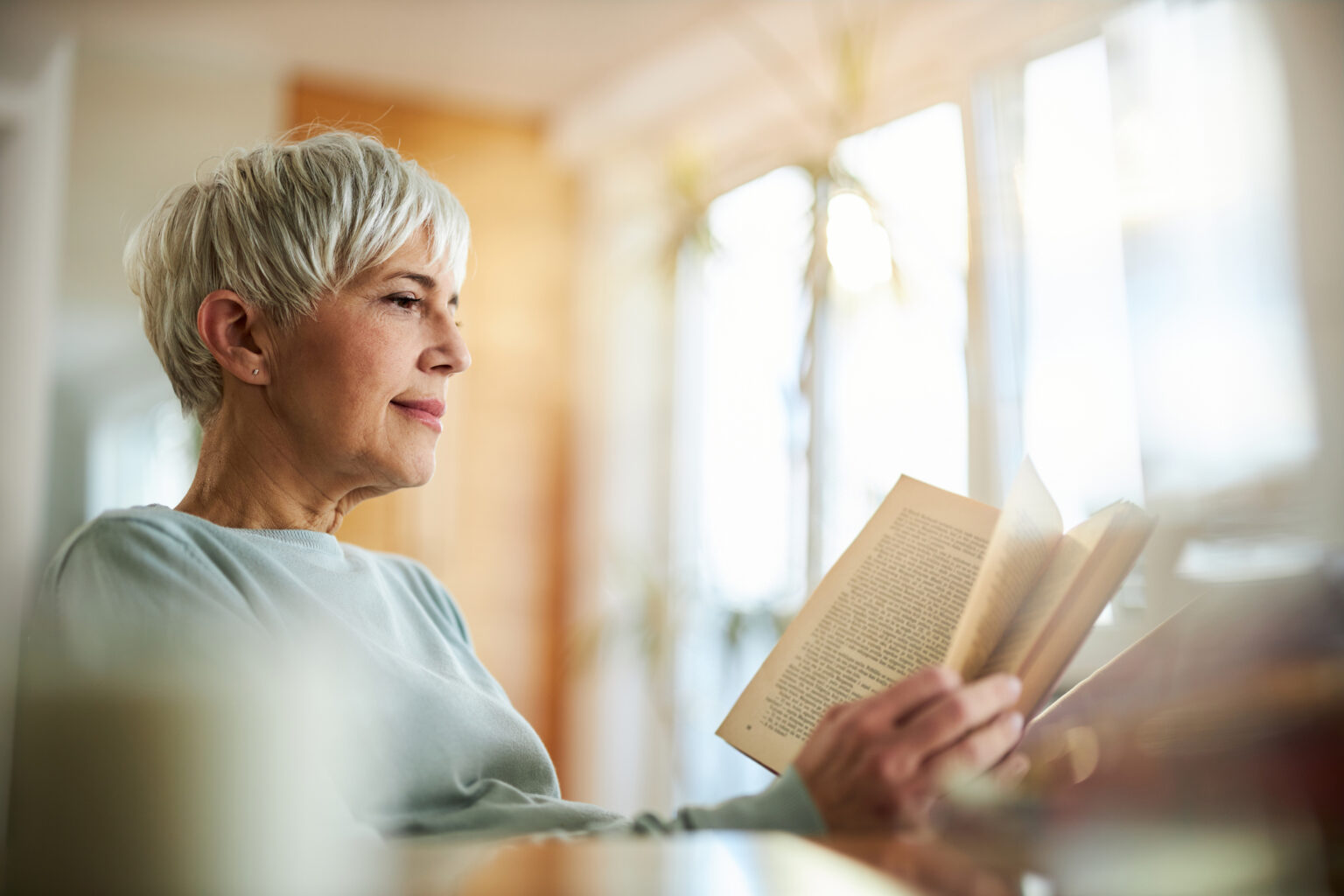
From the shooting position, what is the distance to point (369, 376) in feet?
3.50

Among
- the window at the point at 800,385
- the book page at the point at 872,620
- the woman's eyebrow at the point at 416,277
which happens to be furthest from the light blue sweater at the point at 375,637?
the window at the point at 800,385

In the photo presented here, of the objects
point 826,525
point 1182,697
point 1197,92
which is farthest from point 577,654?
point 1182,697

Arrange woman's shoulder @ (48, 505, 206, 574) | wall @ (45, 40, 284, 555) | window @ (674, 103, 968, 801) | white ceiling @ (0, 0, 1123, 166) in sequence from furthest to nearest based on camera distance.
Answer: wall @ (45, 40, 284, 555), white ceiling @ (0, 0, 1123, 166), window @ (674, 103, 968, 801), woman's shoulder @ (48, 505, 206, 574)

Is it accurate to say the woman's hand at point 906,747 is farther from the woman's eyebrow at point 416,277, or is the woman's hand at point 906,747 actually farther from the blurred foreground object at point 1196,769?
the woman's eyebrow at point 416,277

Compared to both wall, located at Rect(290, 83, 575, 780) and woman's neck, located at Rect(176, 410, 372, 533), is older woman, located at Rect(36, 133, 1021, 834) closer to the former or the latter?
woman's neck, located at Rect(176, 410, 372, 533)

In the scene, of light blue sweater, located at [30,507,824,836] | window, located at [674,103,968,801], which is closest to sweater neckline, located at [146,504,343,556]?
light blue sweater, located at [30,507,824,836]

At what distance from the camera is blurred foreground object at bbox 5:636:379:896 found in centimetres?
66

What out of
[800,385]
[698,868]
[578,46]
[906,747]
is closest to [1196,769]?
[906,747]

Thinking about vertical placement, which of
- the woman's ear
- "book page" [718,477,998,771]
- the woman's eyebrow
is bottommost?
"book page" [718,477,998,771]

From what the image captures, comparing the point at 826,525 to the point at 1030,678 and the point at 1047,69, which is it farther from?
the point at 1030,678

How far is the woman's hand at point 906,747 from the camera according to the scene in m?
0.71

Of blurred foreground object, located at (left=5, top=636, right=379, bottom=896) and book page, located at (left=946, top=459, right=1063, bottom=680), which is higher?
book page, located at (left=946, top=459, right=1063, bottom=680)

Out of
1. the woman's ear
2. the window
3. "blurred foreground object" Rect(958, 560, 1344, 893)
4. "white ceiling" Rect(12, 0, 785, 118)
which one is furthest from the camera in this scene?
"white ceiling" Rect(12, 0, 785, 118)

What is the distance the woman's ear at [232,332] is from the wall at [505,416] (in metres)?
2.98
